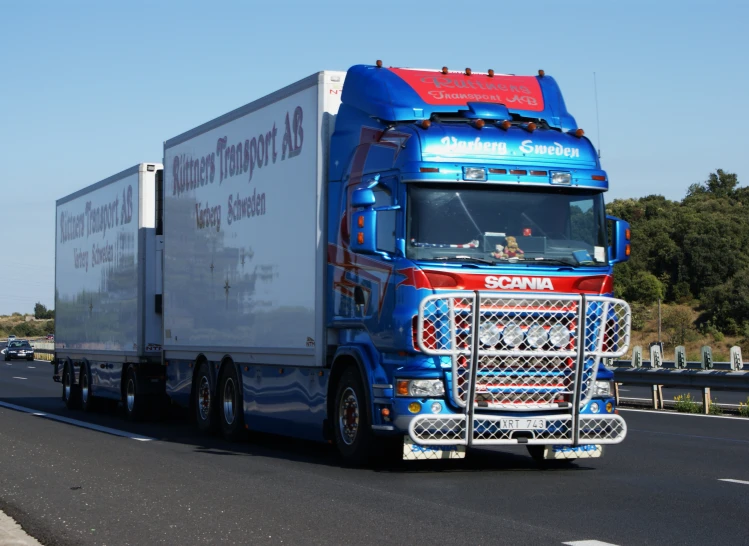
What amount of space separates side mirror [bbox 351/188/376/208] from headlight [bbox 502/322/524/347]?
5.96 ft

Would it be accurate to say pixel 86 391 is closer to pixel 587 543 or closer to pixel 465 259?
pixel 465 259

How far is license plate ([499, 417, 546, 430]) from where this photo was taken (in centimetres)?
1195

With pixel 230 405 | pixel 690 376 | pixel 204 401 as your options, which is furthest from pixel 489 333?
pixel 690 376

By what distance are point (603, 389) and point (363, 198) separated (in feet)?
10.3

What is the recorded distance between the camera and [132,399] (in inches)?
837

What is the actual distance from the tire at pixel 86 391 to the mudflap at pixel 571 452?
13.6 m

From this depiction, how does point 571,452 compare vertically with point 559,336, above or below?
below

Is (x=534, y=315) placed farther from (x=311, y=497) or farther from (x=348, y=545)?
(x=348, y=545)

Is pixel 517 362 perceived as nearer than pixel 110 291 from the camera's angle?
Yes

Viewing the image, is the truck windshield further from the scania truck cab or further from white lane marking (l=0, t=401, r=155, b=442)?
white lane marking (l=0, t=401, r=155, b=442)

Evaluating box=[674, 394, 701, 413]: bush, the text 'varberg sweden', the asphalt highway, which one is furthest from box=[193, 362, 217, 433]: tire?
box=[674, 394, 701, 413]: bush

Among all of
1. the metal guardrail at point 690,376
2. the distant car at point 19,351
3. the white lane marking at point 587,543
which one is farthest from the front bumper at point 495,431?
the distant car at point 19,351

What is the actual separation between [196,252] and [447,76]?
21.3 ft

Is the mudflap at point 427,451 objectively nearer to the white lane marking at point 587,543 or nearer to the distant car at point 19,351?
the white lane marking at point 587,543
